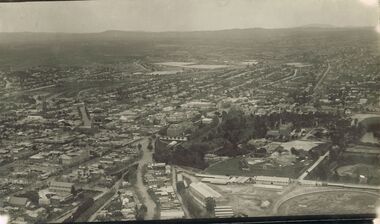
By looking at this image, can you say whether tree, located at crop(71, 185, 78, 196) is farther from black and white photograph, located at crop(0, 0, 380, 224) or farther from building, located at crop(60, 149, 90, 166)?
building, located at crop(60, 149, 90, 166)

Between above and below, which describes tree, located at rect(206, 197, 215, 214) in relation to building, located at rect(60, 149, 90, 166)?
below

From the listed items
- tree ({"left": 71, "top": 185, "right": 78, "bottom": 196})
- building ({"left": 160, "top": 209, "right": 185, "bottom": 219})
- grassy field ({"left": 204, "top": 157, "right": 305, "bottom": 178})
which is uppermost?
grassy field ({"left": 204, "top": 157, "right": 305, "bottom": 178})

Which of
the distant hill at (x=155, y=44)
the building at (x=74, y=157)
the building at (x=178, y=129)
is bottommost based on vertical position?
the building at (x=74, y=157)

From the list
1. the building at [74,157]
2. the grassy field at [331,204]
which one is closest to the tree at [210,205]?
the grassy field at [331,204]

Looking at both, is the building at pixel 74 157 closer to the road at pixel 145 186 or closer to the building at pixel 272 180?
the road at pixel 145 186

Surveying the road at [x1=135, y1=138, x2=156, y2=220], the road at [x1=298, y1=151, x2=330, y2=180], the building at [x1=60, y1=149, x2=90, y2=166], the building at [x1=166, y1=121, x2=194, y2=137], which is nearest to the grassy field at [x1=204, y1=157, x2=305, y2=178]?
the road at [x1=298, y1=151, x2=330, y2=180]

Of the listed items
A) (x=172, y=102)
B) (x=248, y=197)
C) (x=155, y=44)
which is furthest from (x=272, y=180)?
(x=155, y=44)

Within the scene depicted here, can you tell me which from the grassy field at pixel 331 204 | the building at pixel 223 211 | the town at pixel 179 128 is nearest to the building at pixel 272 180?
the town at pixel 179 128

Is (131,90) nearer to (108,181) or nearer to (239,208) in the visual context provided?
(108,181)

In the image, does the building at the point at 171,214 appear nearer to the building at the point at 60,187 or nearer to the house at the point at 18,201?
the building at the point at 60,187

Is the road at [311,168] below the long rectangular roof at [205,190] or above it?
above
